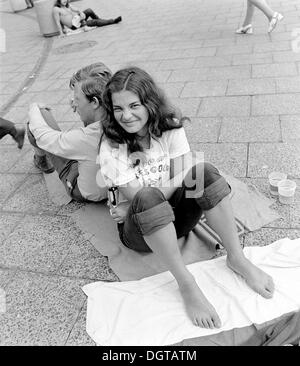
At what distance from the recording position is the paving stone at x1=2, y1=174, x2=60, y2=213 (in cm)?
271

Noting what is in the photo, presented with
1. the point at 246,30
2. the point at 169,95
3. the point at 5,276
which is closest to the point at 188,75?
the point at 169,95

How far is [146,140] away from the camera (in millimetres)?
1990

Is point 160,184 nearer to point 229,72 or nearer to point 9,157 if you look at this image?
point 9,157

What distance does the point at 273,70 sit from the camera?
424 cm

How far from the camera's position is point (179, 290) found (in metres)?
1.84

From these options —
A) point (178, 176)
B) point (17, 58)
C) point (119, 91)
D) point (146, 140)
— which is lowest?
point (17, 58)

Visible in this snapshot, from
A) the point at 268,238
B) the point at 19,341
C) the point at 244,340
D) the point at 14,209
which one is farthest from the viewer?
the point at 14,209

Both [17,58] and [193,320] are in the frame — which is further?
[17,58]

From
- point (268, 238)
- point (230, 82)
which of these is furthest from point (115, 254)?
point (230, 82)

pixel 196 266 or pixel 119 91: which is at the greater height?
pixel 119 91

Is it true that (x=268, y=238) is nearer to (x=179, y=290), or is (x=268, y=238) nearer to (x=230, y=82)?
(x=179, y=290)

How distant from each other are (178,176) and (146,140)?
9.8 inches

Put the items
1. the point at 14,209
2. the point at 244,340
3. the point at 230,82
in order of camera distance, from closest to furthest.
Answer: the point at 244,340
the point at 14,209
the point at 230,82

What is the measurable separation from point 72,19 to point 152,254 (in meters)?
6.41
